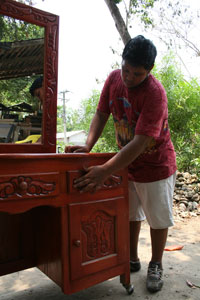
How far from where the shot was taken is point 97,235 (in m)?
1.52

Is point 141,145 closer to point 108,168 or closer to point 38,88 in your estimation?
point 108,168

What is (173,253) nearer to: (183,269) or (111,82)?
(183,269)

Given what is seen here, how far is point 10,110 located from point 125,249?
1.10 m

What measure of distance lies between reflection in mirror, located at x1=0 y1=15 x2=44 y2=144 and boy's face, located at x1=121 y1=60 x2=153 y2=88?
52 centimetres

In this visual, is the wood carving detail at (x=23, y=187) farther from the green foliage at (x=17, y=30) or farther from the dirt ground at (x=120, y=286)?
the green foliage at (x=17, y=30)

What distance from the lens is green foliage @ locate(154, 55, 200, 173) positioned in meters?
4.36

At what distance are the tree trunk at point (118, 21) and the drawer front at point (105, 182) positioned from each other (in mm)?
3715

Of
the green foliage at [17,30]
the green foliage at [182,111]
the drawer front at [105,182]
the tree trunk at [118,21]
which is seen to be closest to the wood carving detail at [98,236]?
the drawer front at [105,182]

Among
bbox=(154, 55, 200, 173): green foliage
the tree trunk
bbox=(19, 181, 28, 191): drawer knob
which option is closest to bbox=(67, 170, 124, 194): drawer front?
bbox=(19, 181, 28, 191): drawer knob

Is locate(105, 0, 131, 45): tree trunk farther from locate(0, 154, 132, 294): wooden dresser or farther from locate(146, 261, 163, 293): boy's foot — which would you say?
locate(146, 261, 163, 293): boy's foot

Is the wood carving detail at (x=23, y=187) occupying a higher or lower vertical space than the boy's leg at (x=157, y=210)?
higher

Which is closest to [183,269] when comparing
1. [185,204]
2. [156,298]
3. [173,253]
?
[173,253]

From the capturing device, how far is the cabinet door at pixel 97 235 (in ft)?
4.66

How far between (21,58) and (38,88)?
20 cm
